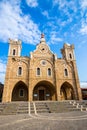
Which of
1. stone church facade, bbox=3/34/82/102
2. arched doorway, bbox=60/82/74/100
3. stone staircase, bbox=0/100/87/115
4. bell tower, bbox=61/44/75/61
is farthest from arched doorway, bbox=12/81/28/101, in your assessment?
bell tower, bbox=61/44/75/61

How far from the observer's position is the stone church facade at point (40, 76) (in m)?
23.7

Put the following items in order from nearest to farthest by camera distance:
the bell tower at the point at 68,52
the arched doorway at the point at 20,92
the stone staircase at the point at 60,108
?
the stone staircase at the point at 60,108
the arched doorway at the point at 20,92
the bell tower at the point at 68,52

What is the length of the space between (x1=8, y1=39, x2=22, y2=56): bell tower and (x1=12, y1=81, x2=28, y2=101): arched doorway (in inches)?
284

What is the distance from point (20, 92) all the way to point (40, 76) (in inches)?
236

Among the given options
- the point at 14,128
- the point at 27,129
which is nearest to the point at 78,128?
the point at 27,129

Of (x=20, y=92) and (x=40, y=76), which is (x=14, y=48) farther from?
(x=20, y=92)

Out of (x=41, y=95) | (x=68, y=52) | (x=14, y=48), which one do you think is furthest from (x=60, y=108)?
(x=14, y=48)

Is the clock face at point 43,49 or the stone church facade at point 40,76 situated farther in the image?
the clock face at point 43,49

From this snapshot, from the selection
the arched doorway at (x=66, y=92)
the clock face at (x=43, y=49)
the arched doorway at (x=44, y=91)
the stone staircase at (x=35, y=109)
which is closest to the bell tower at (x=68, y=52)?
the clock face at (x=43, y=49)

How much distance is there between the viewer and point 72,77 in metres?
25.6

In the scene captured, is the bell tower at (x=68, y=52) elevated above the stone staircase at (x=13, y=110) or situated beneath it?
elevated above

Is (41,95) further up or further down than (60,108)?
further up

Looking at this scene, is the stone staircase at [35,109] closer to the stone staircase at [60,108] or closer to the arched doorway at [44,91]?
the stone staircase at [60,108]

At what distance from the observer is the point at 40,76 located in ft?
80.2
